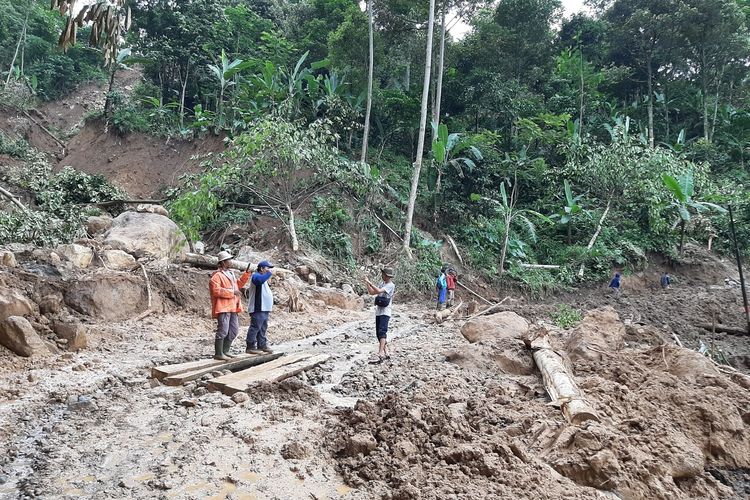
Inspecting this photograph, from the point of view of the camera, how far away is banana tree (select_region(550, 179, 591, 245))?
18.7 meters

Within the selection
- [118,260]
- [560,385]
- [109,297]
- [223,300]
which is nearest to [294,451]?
[560,385]

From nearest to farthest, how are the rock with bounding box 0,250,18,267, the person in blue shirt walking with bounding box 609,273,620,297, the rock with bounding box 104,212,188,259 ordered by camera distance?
1. the rock with bounding box 0,250,18,267
2. the rock with bounding box 104,212,188,259
3. the person in blue shirt walking with bounding box 609,273,620,297

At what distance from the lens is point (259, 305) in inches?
256

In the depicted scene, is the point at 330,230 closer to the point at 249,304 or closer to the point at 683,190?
the point at 249,304

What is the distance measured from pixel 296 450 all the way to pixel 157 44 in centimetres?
2242

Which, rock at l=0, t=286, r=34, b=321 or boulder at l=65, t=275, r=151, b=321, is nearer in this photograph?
rock at l=0, t=286, r=34, b=321

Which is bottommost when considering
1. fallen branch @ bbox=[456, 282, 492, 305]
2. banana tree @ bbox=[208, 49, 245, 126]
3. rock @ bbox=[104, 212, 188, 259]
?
fallen branch @ bbox=[456, 282, 492, 305]

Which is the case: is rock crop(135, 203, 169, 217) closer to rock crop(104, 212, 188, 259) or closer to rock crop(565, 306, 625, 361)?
rock crop(104, 212, 188, 259)

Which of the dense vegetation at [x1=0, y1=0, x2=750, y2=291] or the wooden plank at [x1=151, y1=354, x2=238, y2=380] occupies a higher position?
the dense vegetation at [x1=0, y1=0, x2=750, y2=291]

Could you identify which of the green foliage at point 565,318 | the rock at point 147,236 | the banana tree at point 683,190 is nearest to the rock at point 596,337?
the green foliage at point 565,318

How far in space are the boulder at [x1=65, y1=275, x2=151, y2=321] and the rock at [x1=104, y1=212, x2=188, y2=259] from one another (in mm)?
2443

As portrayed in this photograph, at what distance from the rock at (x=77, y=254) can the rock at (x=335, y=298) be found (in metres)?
4.87

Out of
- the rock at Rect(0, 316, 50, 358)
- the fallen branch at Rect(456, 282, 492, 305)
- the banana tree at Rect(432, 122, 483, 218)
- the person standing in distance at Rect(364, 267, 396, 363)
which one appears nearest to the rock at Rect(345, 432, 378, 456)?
the person standing in distance at Rect(364, 267, 396, 363)

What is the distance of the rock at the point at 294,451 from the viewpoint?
3.52 meters
